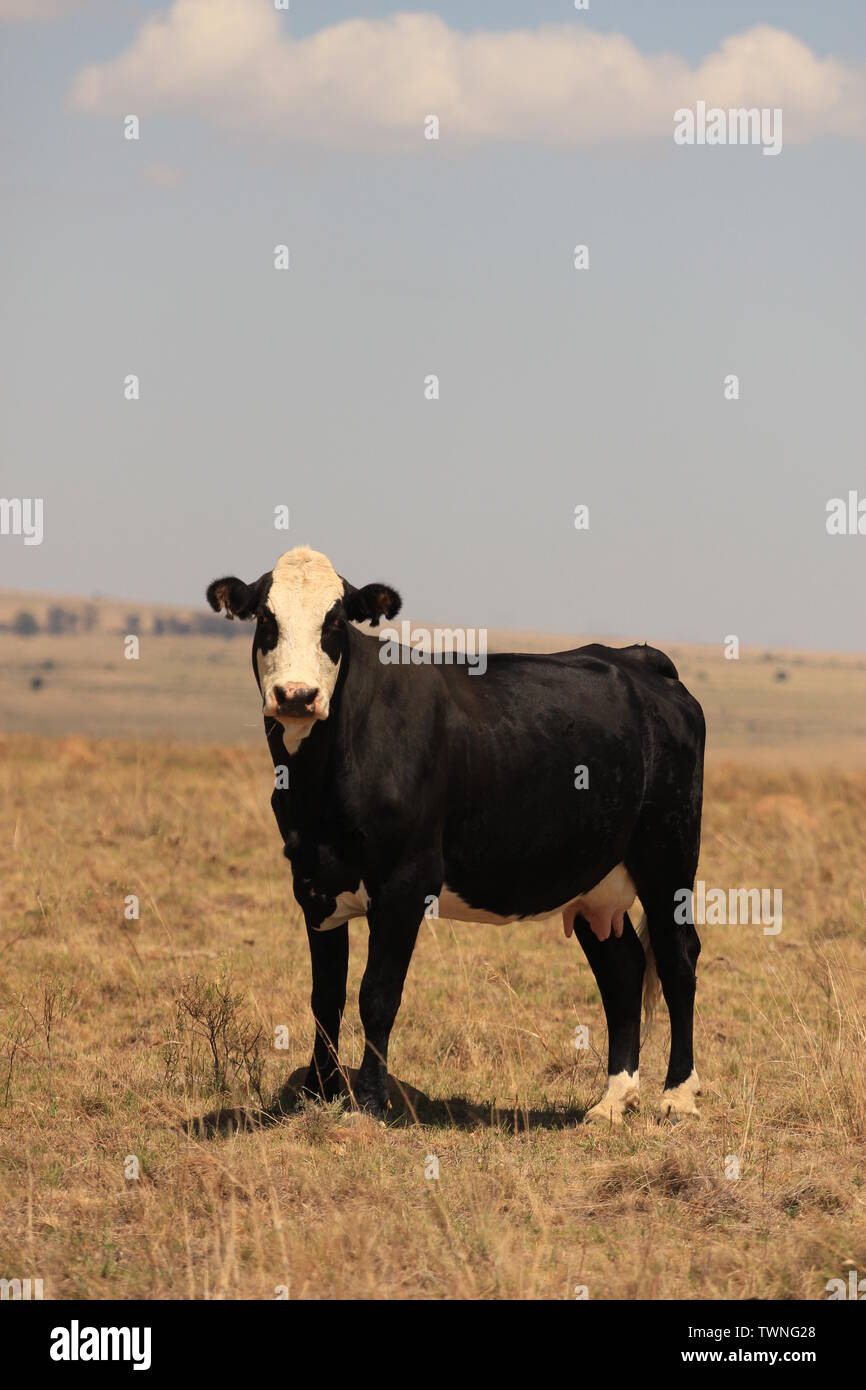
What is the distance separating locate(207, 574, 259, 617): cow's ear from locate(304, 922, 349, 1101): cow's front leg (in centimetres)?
165

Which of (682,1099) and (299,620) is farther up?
(299,620)

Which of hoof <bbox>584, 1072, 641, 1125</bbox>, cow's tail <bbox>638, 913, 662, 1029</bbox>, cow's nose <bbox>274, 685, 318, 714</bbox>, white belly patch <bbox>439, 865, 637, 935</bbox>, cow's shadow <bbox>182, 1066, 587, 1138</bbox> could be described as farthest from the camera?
cow's tail <bbox>638, 913, 662, 1029</bbox>

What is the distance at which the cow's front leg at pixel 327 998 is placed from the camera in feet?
28.8

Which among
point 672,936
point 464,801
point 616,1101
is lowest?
point 616,1101

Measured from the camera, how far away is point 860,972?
39.1ft

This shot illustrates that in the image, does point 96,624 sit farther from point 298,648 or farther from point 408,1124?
point 298,648

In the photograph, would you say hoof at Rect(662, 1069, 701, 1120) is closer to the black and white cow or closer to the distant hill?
the black and white cow

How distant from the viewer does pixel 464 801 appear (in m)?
8.70

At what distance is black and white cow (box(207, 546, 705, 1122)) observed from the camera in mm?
8320

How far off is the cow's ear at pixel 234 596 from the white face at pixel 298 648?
0.47 feet

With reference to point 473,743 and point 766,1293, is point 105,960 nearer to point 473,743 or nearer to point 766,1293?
point 473,743

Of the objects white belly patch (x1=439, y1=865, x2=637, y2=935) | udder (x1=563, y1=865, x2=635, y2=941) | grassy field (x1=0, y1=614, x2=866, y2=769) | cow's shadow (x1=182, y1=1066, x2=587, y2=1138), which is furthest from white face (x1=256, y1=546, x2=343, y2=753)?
grassy field (x1=0, y1=614, x2=866, y2=769)

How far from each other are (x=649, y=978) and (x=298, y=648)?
3168 millimetres

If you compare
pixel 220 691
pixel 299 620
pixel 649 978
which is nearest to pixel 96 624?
pixel 220 691
